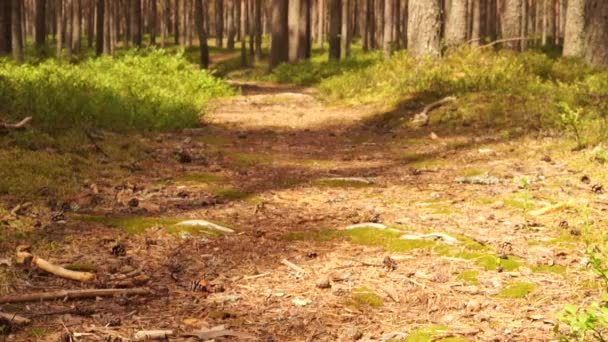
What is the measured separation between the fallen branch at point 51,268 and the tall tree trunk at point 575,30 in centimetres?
1488

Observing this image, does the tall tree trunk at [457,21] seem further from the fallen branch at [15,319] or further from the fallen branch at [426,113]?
the fallen branch at [15,319]

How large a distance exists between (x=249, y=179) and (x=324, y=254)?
2734 millimetres

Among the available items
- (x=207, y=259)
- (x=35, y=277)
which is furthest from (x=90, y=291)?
(x=207, y=259)

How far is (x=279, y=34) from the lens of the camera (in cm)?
2609

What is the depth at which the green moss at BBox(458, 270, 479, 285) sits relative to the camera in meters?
3.71

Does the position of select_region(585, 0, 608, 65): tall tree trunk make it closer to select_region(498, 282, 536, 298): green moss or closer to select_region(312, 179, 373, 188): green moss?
select_region(312, 179, 373, 188): green moss

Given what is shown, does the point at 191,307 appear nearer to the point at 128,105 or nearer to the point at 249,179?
the point at 249,179

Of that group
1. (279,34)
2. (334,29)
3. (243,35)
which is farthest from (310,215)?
(243,35)

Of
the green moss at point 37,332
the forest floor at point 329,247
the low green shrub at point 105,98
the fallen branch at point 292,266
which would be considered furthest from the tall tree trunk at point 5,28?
the green moss at point 37,332

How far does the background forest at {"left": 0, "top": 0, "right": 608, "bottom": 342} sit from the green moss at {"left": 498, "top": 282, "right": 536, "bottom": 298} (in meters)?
0.01

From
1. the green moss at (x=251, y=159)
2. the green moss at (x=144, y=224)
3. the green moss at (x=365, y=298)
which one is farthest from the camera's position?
the green moss at (x=251, y=159)

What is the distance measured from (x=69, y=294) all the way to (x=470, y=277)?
7.39 feet

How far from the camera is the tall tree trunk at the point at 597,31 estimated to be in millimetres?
14586

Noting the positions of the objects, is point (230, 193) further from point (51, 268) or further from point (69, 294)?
point (69, 294)
